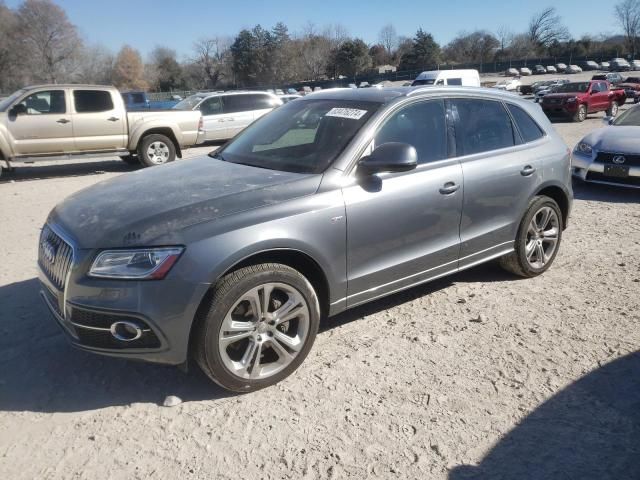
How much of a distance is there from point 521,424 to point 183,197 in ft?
7.64

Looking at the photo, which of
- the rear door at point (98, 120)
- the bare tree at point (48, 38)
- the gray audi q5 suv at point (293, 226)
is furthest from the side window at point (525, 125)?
the bare tree at point (48, 38)

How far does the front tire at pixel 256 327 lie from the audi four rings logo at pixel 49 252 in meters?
1.02

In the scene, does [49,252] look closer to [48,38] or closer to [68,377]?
[68,377]

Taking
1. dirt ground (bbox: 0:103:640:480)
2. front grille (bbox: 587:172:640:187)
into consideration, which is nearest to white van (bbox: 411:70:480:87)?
front grille (bbox: 587:172:640:187)

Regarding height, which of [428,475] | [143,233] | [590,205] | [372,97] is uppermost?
[372,97]

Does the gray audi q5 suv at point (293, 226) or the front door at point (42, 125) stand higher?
the front door at point (42, 125)

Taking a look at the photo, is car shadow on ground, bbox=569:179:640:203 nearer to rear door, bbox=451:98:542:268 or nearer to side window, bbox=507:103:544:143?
side window, bbox=507:103:544:143

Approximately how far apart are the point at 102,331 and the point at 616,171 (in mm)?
7892

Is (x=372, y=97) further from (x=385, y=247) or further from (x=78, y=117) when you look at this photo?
(x=78, y=117)

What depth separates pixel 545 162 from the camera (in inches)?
181

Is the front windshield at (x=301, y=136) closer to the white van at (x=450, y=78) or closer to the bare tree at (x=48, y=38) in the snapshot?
the white van at (x=450, y=78)

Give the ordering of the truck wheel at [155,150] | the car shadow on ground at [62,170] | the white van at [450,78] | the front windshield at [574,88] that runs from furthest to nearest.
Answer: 1. the white van at [450,78]
2. the front windshield at [574,88]
3. the truck wheel at [155,150]
4. the car shadow on ground at [62,170]

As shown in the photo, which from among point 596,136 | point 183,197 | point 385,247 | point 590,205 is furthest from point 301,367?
point 596,136

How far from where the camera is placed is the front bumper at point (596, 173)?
7.82 meters
